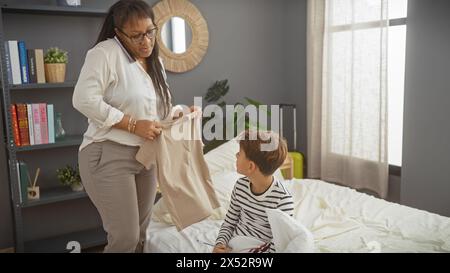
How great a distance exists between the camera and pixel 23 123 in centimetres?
245

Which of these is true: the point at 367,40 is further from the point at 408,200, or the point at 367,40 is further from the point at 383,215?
the point at 383,215

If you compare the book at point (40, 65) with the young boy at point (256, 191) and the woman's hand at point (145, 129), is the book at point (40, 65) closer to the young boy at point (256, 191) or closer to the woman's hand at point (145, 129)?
the woman's hand at point (145, 129)

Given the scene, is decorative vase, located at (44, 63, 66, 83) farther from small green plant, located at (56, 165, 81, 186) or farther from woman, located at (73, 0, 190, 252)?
woman, located at (73, 0, 190, 252)

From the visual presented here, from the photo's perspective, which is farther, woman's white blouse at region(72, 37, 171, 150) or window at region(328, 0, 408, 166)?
window at region(328, 0, 408, 166)

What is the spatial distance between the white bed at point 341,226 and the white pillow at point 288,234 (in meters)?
0.46

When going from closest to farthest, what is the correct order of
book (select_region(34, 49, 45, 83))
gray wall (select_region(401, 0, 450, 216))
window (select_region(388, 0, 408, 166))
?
1. book (select_region(34, 49, 45, 83))
2. gray wall (select_region(401, 0, 450, 216))
3. window (select_region(388, 0, 408, 166))

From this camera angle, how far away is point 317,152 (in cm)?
366

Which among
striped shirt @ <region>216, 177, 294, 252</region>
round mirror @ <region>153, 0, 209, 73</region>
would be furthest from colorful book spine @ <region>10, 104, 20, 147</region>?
striped shirt @ <region>216, 177, 294, 252</region>

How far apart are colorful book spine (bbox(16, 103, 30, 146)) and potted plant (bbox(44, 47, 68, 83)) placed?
23 centimetres

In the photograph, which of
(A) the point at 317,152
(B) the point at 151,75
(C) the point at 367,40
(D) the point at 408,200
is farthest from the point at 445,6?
(B) the point at 151,75

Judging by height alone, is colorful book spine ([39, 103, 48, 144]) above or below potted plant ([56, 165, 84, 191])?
above

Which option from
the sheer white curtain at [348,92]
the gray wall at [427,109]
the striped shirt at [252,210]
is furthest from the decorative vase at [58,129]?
the gray wall at [427,109]

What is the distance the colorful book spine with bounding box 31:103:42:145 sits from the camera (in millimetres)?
2477
